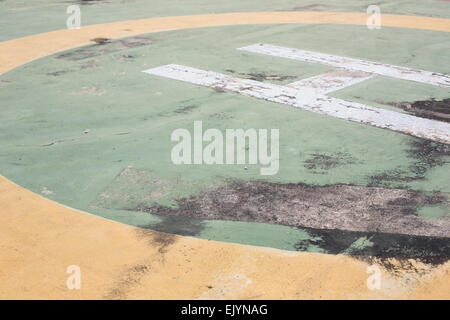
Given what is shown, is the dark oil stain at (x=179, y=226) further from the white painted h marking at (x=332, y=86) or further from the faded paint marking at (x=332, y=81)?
the faded paint marking at (x=332, y=81)

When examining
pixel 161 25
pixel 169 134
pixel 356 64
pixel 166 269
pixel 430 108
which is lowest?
pixel 166 269

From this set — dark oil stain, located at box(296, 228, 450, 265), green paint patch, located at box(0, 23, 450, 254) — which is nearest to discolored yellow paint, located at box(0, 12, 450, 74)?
Result: green paint patch, located at box(0, 23, 450, 254)

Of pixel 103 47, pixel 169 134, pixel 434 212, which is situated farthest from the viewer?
pixel 103 47

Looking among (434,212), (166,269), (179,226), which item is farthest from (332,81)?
(166,269)

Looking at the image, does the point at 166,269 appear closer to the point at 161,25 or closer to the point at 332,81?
the point at 332,81

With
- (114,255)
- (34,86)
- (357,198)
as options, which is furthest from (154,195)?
(34,86)

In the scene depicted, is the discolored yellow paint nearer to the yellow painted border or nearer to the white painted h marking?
the white painted h marking

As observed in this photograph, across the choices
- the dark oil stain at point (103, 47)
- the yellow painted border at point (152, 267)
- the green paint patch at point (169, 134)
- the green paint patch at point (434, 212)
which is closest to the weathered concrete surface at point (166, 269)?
the yellow painted border at point (152, 267)
